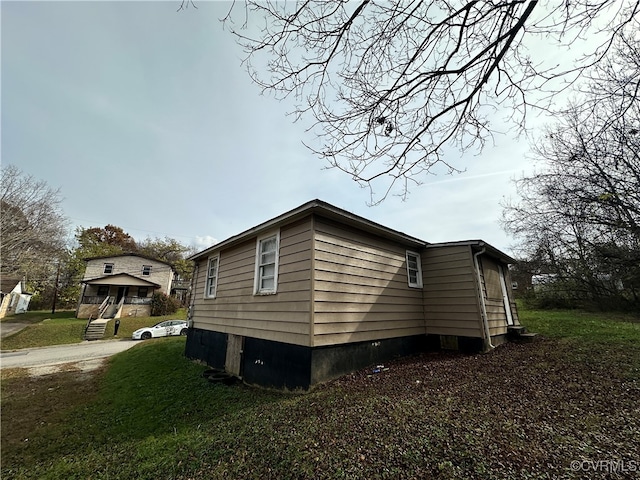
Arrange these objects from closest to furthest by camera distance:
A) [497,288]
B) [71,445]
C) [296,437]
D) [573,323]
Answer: [296,437], [71,445], [497,288], [573,323]

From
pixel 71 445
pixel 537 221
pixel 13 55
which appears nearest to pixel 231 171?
pixel 13 55

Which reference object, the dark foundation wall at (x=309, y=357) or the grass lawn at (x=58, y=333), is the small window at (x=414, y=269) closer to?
the dark foundation wall at (x=309, y=357)

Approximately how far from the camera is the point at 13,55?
5.88m

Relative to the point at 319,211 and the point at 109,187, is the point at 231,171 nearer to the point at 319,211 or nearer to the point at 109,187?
the point at 319,211

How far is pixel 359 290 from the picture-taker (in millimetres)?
6152

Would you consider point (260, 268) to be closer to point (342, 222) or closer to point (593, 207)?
point (342, 222)

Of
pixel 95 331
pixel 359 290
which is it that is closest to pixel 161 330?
pixel 95 331

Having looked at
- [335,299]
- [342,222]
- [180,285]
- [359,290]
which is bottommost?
[335,299]

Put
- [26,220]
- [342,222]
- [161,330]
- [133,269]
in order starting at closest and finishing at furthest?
Answer: [342,222], [26,220], [161,330], [133,269]

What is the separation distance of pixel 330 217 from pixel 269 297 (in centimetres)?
239

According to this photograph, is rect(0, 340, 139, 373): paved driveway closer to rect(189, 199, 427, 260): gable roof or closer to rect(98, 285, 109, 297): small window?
rect(189, 199, 427, 260): gable roof

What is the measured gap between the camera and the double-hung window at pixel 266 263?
6.49 m

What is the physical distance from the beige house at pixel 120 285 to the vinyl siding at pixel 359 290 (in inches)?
1036

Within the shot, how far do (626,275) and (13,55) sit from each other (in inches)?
893
